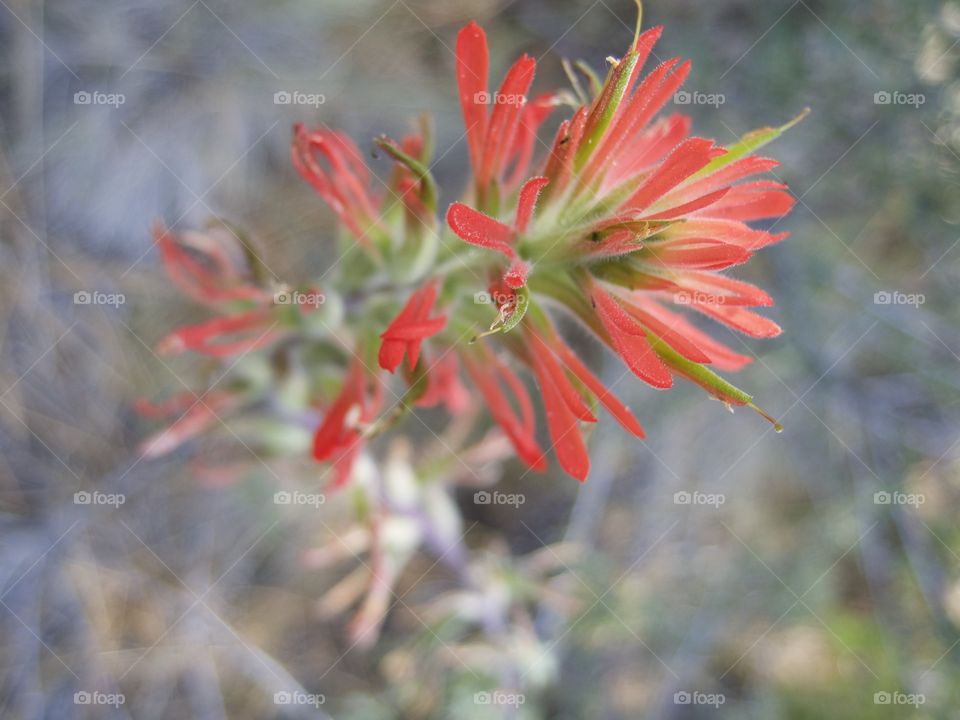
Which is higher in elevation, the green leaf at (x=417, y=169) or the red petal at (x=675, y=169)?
the green leaf at (x=417, y=169)

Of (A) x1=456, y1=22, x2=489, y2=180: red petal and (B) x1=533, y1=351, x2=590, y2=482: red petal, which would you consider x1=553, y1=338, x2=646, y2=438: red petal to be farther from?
(A) x1=456, y1=22, x2=489, y2=180: red petal

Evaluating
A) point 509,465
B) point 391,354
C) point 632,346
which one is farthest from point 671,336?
point 509,465

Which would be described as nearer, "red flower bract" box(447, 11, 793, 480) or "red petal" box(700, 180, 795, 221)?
"red flower bract" box(447, 11, 793, 480)

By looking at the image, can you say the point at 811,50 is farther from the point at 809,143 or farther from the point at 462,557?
the point at 462,557

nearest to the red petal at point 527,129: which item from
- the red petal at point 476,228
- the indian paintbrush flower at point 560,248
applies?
the indian paintbrush flower at point 560,248

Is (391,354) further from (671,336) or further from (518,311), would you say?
(671,336)

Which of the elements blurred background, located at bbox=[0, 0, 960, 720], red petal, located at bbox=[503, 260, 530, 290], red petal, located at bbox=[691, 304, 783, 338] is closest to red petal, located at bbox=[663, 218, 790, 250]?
red petal, located at bbox=[691, 304, 783, 338]

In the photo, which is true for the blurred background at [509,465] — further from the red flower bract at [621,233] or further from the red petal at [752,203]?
the red petal at [752,203]

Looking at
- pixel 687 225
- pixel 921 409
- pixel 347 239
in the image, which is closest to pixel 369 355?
pixel 347 239
